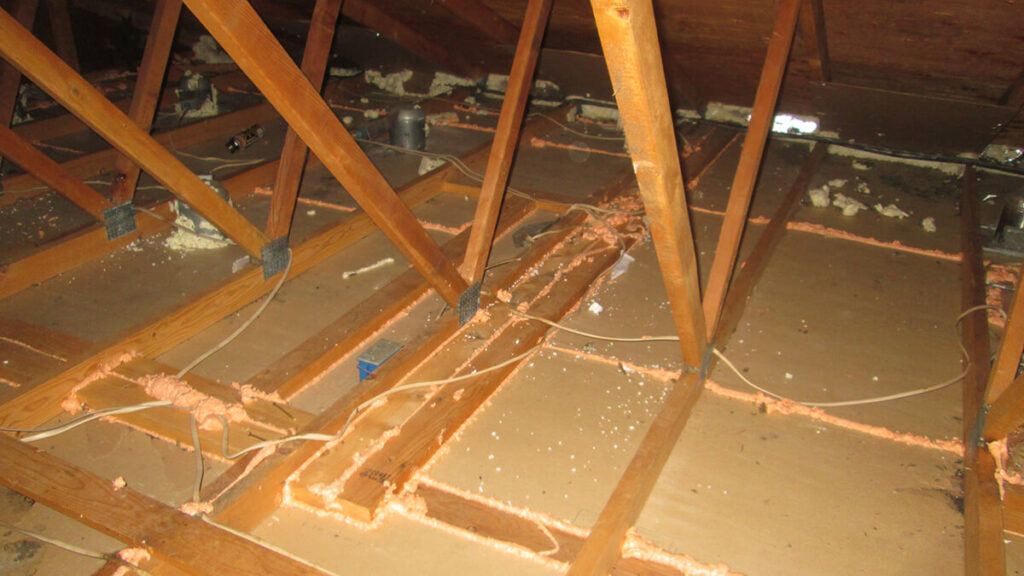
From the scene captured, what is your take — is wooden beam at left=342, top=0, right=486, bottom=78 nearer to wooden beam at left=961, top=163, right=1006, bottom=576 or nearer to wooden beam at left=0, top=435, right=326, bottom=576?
wooden beam at left=0, top=435, right=326, bottom=576

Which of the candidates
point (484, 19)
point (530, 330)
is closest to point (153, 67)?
point (530, 330)

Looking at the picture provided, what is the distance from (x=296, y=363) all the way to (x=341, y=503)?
58cm

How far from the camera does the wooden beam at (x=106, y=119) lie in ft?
6.12

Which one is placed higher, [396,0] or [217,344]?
[396,0]

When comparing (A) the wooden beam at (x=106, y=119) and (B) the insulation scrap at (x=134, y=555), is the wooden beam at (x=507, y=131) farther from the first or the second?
(B) the insulation scrap at (x=134, y=555)

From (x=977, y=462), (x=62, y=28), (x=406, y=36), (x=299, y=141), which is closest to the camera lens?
(x=977, y=462)

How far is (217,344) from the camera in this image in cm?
220

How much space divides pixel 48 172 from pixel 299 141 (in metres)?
0.97

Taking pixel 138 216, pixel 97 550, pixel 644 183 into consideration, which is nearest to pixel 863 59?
pixel 644 183

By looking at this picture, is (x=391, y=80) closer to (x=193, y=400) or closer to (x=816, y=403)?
(x=193, y=400)

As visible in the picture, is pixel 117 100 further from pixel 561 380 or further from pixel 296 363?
pixel 561 380

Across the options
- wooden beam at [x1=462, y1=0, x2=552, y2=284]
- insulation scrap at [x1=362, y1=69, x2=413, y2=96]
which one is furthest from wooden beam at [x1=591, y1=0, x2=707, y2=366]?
insulation scrap at [x1=362, y1=69, x2=413, y2=96]

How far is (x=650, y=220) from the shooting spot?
1408 millimetres

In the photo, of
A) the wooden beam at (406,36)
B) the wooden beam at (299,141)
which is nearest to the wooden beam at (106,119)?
the wooden beam at (299,141)
